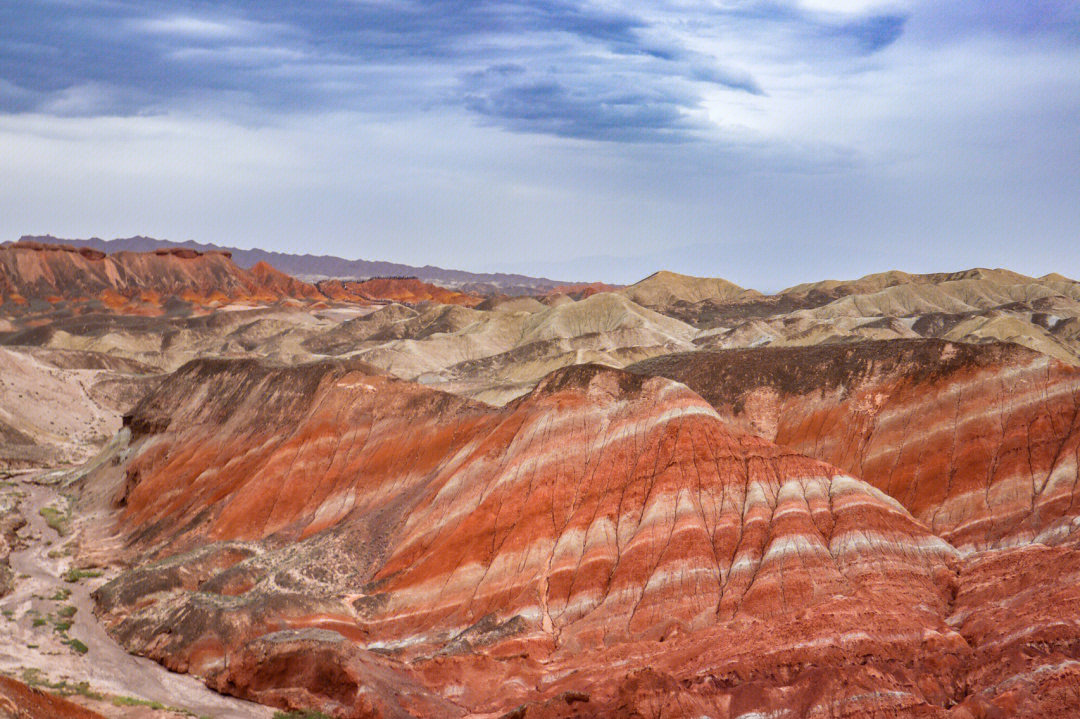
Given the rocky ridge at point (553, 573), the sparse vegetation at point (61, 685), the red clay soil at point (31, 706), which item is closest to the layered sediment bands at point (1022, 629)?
the rocky ridge at point (553, 573)

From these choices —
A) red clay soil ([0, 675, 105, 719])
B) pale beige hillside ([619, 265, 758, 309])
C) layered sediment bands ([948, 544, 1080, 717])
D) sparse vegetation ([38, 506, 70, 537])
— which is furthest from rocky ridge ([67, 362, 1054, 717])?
pale beige hillside ([619, 265, 758, 309])

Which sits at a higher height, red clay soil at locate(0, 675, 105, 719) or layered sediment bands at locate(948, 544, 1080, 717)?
layered sediment bands at locate(948, 544, 1080, 717)

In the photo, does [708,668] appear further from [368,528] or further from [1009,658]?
[368,528]

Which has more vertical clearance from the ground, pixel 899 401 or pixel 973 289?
pixel 973 289

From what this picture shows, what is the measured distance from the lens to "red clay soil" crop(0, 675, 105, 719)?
2042cm

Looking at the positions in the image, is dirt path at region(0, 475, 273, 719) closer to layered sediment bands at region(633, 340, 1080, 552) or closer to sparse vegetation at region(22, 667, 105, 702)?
sparse vegetation at region(22, 667, 105, 702)

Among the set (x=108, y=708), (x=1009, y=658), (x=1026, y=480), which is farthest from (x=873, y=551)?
(x=108, y=708)

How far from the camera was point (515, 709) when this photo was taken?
27547 mm

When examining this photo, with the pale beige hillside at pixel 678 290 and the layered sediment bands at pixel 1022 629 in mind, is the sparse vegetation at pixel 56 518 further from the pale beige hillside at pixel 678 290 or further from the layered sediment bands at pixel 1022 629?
the pale beige hillside at pixel 678 290

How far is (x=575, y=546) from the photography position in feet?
121

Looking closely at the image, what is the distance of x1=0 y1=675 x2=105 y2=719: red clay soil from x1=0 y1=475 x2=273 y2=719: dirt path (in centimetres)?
573

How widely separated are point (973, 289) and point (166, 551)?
490 feet

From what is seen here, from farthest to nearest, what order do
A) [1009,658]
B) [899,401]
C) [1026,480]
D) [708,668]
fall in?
[899,401]
[1026,480]
[708,668]
[1009,658]

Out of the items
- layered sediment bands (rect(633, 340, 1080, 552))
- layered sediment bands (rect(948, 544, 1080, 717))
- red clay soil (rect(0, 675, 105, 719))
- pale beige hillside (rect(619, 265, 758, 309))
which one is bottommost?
red clay soil (rect(0, 675, 105, 719))
